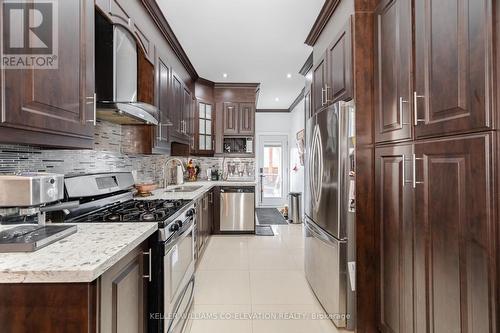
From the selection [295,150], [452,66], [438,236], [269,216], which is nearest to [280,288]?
[438,236]

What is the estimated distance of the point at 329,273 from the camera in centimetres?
203

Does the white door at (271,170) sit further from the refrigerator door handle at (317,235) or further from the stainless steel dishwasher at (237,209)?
the refrigerator door handle at (317,235)

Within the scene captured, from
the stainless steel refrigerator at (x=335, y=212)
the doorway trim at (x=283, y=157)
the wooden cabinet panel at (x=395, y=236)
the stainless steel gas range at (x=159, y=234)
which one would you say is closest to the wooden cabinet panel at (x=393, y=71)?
the wooden cabinet panel at (x=395, y=236)

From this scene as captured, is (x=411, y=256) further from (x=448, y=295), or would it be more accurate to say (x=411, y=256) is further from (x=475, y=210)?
(x=475, y=210)

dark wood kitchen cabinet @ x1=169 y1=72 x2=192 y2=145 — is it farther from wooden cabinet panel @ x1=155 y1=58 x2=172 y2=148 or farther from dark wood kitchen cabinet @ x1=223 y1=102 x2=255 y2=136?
dark wood kitchen cabinet @ x1=223 y1=102 x2=255 y2=136

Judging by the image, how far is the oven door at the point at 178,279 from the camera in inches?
56.6

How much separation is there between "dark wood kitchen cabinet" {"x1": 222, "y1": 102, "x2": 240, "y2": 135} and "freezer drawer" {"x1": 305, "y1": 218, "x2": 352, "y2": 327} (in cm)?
268

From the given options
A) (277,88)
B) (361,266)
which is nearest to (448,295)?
(361,266)

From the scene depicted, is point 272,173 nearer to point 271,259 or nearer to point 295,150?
point 295,150

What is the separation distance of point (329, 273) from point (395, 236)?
2.40 ft

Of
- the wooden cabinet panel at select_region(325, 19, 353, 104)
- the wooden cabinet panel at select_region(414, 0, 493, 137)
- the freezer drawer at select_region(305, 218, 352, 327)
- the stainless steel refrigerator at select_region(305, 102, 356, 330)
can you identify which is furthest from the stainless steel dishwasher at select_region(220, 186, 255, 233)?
the wooden cabinet panel at select_region(414, 0, 493, 137)

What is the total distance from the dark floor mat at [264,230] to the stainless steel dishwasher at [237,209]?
263 mm

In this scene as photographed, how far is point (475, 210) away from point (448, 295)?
422 mm

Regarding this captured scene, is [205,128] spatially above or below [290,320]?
above
